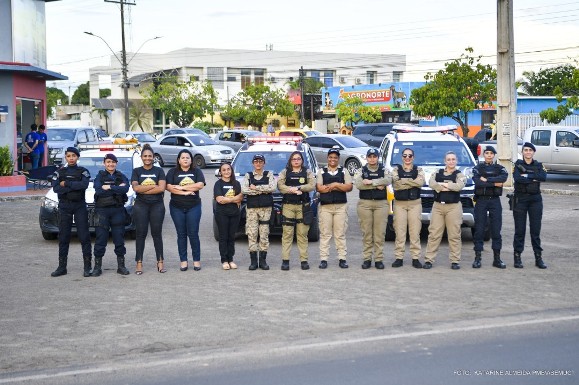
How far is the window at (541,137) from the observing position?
27625 mm

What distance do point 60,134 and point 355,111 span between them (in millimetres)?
35910

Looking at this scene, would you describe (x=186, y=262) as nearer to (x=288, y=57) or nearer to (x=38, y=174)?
(x=38, y=174)

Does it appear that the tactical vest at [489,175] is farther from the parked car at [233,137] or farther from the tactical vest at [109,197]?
the parked car at [233,137]

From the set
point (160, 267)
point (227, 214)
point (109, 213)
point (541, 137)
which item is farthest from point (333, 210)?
point (541, 137)

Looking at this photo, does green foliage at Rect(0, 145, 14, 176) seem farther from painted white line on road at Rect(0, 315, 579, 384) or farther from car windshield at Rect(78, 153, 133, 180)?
painted white line on road at Rect(0, 315, 579, 384)

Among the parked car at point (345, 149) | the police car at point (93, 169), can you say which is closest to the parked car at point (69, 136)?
the parked car at point (345, 149)

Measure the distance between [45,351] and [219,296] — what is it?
289 cm

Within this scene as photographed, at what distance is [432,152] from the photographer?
628 inches

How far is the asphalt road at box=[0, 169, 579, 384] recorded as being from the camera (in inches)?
287

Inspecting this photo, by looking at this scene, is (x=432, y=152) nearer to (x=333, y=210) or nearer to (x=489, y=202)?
(x=489, y=202)

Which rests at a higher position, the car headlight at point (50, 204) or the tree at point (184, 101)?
the tree at point (184, 101)

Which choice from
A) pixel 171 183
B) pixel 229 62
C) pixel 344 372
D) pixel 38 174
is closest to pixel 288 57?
pixel 229 62

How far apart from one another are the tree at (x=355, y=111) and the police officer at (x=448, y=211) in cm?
5210

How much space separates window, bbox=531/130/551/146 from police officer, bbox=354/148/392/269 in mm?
16665
